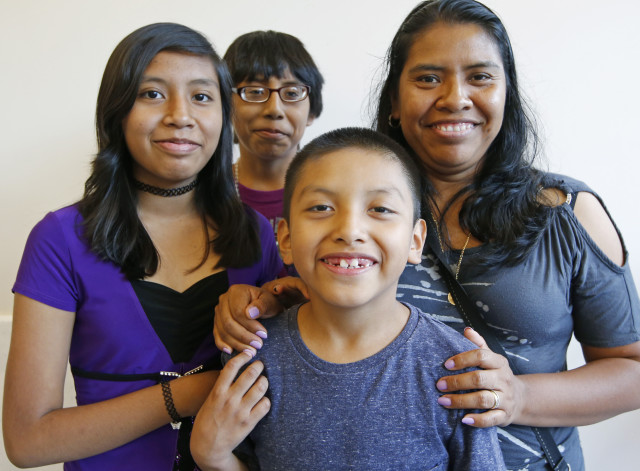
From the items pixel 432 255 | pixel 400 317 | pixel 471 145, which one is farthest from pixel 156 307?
pixel 471 145

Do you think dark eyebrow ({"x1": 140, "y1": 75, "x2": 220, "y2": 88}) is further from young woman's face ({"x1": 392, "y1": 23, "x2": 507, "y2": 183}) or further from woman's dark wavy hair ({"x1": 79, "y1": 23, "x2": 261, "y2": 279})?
young woman's face ({"x1": 392, "y1": 23, "x2": 507, "y2": 183})

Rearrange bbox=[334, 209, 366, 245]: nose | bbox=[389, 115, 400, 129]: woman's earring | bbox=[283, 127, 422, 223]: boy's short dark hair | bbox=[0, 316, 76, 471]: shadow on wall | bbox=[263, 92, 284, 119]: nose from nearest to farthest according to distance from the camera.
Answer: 1. bbox=[334, 209, 366, 245]: nose
2. bbox=[283, 127, 422, 223]: boy's short dark hair
3. bbox=[389, 115, 400, 129]: woman's earring
4. bbox=[263, 92, 284, 119]: nose
5. bbox=[0, 316, 76, 471]: shadow on wall

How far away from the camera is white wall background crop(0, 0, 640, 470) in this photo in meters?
1.83

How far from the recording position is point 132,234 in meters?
1.17

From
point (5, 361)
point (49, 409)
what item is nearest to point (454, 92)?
point (49, 409)

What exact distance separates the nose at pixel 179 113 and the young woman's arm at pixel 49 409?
1.51ft

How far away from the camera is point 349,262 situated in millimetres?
935

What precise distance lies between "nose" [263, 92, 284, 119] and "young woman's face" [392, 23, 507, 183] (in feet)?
1.67

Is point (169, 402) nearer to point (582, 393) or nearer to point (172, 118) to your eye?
point (172, 118)

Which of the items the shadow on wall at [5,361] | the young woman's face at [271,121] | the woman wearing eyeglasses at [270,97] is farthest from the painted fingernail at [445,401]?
the shadow on wall at [5,361]

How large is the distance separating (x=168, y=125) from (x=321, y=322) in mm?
534

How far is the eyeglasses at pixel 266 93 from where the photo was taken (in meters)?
1.70

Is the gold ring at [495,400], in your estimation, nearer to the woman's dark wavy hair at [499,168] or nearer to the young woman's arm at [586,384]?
the young woman's arm at [586,384]

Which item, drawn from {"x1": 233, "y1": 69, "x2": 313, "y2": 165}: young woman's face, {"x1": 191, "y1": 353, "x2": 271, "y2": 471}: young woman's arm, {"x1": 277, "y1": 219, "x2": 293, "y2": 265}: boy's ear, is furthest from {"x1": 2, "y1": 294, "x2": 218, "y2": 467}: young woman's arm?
{"x1": 233, "y1": 69, "x2": 313, "y2": 165}: young woman's face
